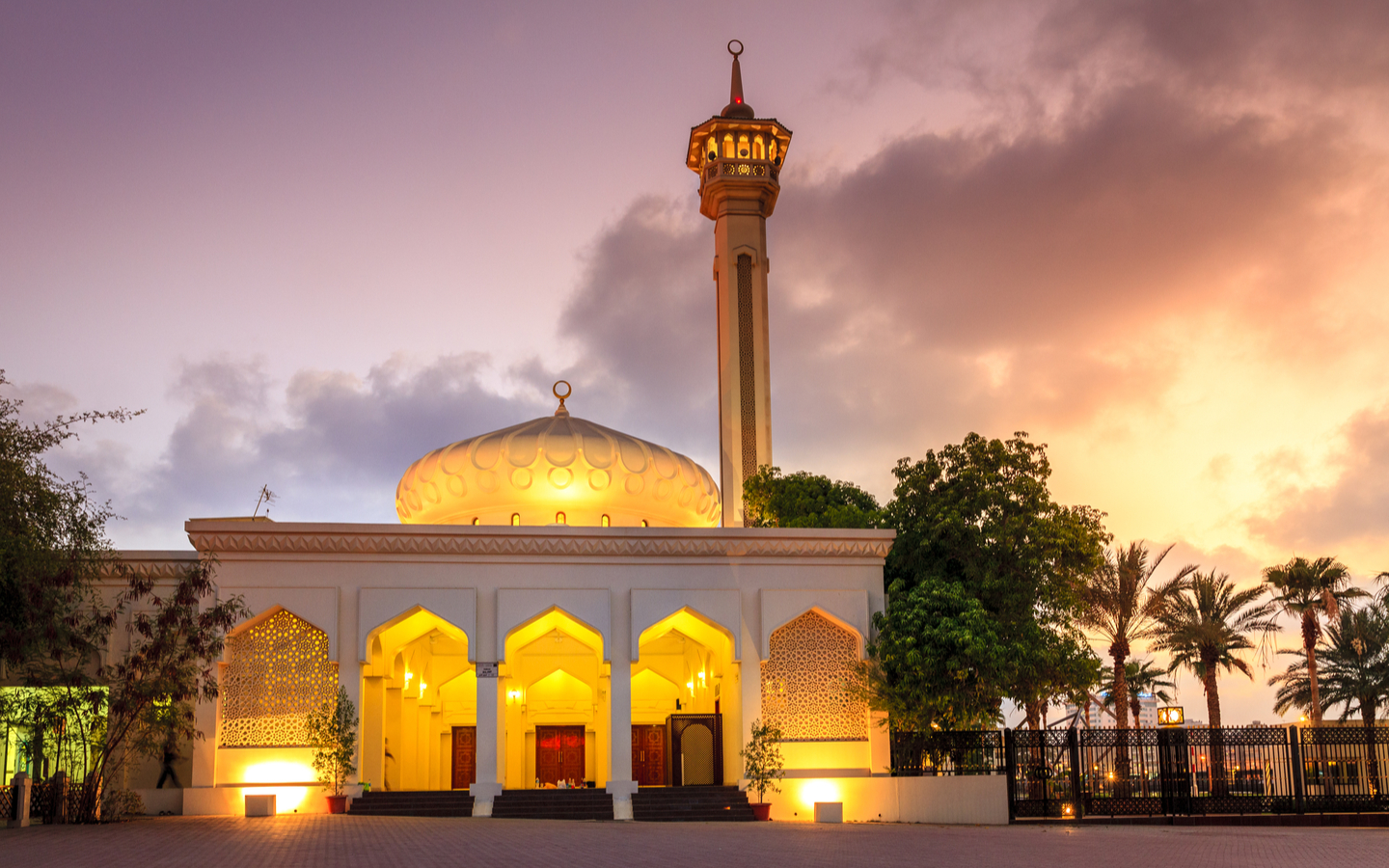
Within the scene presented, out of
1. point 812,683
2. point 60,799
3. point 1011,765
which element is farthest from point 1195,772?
point 60,799

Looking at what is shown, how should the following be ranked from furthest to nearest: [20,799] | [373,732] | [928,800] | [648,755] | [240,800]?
[648,755], [373,732], [240,800], [928,800], [20,799]

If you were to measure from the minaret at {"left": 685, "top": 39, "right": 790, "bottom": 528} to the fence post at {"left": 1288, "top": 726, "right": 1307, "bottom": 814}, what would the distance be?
1276 centimetres

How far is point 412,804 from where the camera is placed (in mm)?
16984

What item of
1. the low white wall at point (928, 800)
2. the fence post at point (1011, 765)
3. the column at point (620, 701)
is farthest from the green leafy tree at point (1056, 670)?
the column at point (620, 701)

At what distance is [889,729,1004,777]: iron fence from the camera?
17062 mm

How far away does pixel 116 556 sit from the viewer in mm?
17156

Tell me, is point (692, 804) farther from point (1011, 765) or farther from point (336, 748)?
point (336, 748)

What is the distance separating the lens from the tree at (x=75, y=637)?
14086mm

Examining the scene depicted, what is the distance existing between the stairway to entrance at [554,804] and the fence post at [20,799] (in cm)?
556

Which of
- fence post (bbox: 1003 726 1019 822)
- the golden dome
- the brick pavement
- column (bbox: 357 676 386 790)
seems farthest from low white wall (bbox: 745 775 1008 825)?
column (bbox: 357 676 386 790)

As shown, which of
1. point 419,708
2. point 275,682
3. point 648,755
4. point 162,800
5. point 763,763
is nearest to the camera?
point 162,800

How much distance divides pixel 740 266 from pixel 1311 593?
45.9 ft

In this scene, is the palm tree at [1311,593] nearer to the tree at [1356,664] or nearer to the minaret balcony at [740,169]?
the tree at [1356,664]

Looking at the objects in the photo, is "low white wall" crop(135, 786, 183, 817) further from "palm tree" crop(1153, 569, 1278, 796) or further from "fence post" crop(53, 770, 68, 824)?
"palm tree" crop(1153, 569, 1278, 796)
